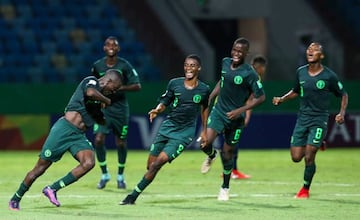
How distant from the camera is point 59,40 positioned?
97.6 feet

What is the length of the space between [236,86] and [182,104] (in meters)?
1.05

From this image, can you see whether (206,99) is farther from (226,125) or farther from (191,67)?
(226,125)

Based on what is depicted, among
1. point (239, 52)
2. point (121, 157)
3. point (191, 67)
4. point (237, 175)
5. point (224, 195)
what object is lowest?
point (237, 175)

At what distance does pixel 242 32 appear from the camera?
33.7m

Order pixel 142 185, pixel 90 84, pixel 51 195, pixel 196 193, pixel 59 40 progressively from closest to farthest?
pixel 90 84 < pixel 51 195 < pixel 142 185 < pixel 196 193 < pixel 59 40

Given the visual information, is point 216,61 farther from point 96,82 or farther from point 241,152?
point 96,82

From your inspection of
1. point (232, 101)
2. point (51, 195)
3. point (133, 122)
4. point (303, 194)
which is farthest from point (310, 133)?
point (133, 122)

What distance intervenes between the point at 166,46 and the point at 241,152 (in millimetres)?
7222

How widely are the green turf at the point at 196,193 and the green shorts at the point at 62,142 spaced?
28.8 inches

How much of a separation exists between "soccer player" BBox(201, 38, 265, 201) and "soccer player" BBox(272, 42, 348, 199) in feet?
1.80

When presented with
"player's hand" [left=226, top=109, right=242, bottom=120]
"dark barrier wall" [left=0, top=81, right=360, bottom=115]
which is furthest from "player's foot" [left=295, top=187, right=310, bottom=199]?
"dark barrier wall" [left=0, top=81, right=360, bottom=115]

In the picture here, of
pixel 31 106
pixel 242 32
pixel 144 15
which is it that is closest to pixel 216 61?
pixel 242 32

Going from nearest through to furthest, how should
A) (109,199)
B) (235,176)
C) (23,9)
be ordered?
1. (109,199)
2. (235,176)
3. (23,9)

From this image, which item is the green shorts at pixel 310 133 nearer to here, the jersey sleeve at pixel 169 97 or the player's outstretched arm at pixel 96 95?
the jersey sleeve at pixel 169 97
